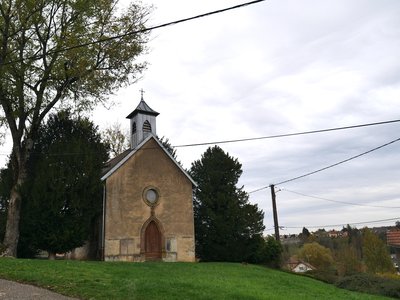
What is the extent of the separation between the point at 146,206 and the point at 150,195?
83cm

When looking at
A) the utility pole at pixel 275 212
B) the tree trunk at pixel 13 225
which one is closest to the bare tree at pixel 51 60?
the tree trunk at pixel 13 225

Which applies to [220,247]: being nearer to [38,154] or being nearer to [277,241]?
[277,241]

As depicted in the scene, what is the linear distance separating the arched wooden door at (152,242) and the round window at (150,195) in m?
1.31

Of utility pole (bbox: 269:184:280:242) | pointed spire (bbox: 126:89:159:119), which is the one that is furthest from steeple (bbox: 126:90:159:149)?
utility pole (bbox: 269:184:280:242)

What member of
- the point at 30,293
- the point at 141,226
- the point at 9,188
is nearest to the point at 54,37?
the point at 9,188

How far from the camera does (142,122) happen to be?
2995cm

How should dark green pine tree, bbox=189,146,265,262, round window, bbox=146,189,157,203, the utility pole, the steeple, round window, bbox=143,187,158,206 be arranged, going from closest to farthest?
round window, bbox=143,187,158,206
round window, bbox=146,189,157,203
dark green pine tree, bbox=189,146,265,262
the steeple
the utility pole

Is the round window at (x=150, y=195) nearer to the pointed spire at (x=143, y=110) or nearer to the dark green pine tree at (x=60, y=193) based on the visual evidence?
the dark green pine tree at (x=60, y=193)

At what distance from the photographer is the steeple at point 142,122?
1166 inches

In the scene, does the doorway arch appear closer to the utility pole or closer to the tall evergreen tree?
the utility pole

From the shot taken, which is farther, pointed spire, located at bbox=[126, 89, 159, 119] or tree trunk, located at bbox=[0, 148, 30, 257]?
pointed spire, located at bbox=[126, 89, 159, 119]

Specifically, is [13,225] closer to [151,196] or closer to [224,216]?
[151,196]

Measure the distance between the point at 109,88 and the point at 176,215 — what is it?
981 cm

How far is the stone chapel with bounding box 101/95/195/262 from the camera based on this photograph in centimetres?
2566
